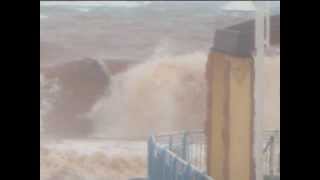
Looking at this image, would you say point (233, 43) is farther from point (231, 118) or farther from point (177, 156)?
point (177, 156)

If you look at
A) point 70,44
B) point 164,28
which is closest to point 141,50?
point 164,28

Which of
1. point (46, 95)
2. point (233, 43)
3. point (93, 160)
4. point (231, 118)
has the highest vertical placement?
point (233, 43)

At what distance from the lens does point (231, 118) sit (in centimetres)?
191

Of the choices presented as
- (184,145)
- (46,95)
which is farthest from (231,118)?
(46,95)

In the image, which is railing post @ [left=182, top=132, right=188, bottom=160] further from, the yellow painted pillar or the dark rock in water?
the dark rock in water

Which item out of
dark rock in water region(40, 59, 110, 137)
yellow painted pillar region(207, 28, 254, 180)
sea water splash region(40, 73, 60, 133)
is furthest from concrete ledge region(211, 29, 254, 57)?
sea water splash region(40, 73, 60, 133)

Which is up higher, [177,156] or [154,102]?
[154,102]

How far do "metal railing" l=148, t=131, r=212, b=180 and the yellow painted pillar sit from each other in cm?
4

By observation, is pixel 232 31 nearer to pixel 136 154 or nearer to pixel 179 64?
pixel 179 64

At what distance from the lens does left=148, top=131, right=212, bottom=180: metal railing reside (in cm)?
184

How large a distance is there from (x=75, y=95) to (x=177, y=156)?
41 centimetres

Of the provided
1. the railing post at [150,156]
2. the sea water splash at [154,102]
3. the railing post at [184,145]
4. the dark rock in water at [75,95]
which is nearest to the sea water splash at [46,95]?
the dark rock in water at [75,95]
